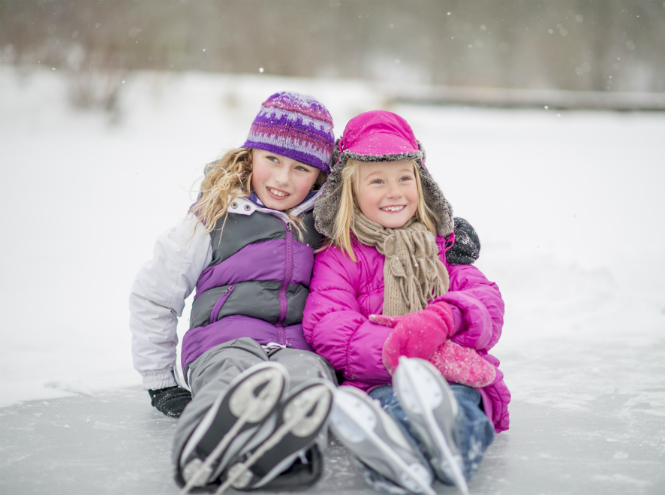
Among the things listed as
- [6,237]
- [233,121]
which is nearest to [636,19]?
[233,121]

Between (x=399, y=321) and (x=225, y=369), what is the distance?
530mm

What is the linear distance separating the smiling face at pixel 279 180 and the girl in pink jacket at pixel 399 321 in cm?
10

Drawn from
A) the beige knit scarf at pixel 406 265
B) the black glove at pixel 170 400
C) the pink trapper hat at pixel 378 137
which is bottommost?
the black glove at pixel 170 400

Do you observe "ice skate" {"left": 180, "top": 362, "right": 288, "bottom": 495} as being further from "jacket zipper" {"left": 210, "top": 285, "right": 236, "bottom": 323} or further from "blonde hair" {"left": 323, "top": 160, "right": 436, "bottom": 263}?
"blonde hair" {"left": 323, "top": 160, "right": 436, "bottom": 263}

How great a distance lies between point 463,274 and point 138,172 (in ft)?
16.6

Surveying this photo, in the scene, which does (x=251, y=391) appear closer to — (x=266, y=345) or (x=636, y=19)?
(x=266, y=345)

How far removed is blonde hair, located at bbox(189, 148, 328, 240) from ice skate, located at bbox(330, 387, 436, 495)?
2.58 feet

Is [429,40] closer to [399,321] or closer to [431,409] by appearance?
[399,321]

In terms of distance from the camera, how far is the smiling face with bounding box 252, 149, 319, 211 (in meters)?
2.11

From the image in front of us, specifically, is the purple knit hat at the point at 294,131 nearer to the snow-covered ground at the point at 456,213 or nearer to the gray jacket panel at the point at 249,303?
the gray jacket panel at the point at 249,303

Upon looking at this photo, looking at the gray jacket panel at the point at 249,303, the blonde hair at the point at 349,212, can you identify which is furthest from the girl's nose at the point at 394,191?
Answer: the gray jacket panel at the point at 249,303

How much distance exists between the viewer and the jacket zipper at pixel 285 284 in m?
1.99

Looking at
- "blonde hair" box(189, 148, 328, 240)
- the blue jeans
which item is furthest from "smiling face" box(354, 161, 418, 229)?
the blue jeans

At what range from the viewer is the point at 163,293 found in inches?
79.5
